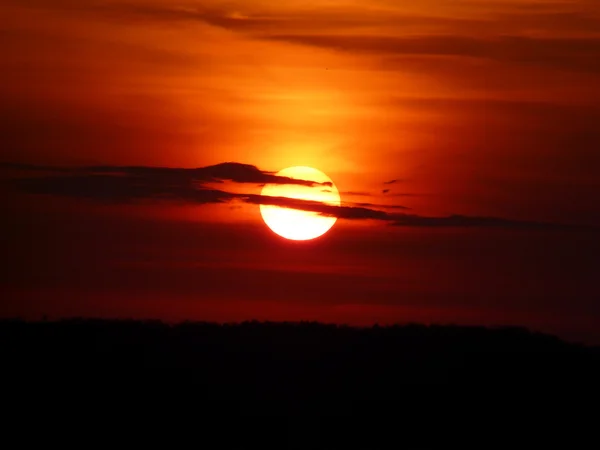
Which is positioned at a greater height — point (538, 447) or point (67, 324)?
point (67, 324)

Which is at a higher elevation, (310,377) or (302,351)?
(302,351)

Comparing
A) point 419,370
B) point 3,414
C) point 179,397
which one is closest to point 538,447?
point 419,370

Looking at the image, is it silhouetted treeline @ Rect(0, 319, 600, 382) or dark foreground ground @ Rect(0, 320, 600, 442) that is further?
silhouetted treeline @ Rect(0, 319, 600, 382)

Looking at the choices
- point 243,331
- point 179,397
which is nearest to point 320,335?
point 243,331

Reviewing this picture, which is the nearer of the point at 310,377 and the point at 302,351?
the point at 310,377

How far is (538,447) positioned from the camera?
75.2 ft

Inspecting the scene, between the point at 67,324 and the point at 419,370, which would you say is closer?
the point at 419,370

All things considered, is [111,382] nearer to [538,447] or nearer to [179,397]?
[179,397]

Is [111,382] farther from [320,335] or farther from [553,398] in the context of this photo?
[553,398]

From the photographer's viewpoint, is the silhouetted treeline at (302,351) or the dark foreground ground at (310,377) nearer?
the dark foreground ground at (310,377)

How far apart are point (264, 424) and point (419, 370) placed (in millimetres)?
4127

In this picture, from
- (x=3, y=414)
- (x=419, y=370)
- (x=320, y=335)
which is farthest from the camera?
Result: (x=320, y=335)

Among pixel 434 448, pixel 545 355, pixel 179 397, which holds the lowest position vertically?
pixel 434 448

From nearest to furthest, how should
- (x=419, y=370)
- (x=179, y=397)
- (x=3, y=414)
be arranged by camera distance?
1. (x=3, y=414)
2. (x=179, y=397)
3. (x=419, y=370)
